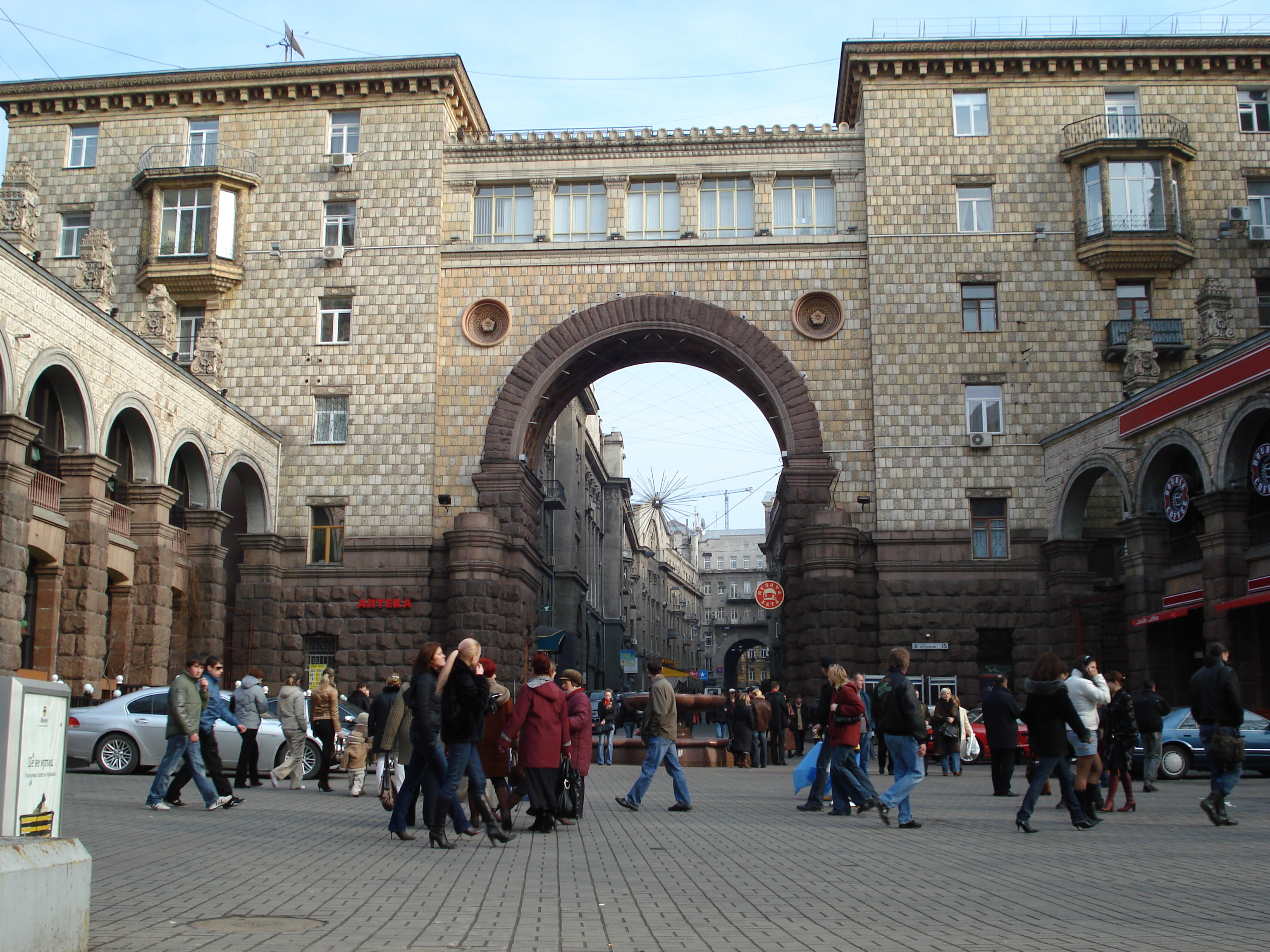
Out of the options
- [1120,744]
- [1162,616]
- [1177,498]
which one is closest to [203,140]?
[1177,498]

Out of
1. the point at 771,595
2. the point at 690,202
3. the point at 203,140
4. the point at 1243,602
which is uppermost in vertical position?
the point at 203,140

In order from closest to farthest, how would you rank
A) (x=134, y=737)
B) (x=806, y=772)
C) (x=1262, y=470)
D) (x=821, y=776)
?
(x=821, y=776)
(x=806, y=772)
(x=134, y=737)
(x=1262, y=470)

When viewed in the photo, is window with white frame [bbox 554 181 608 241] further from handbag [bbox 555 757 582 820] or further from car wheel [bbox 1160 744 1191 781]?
handbag [bbox 555 757 582 820]

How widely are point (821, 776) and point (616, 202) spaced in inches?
1022

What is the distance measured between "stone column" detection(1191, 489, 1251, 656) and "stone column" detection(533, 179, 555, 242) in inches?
815

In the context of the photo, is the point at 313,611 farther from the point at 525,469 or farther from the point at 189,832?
the point at 189,832

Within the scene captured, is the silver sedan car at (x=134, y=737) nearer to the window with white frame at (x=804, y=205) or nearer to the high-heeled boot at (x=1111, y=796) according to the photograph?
the high-heeled boot at (x=1111, y=796)

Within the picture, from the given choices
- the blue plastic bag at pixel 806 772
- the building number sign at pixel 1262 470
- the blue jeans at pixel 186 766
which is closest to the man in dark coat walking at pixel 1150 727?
the blue plastic bag at pixel 806 772

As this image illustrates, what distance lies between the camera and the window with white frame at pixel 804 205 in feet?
125

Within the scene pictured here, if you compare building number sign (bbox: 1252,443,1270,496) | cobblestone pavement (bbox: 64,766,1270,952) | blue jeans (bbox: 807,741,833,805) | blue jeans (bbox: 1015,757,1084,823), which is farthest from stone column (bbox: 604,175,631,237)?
blue jeans (bbox: 1015,757,1084,823)

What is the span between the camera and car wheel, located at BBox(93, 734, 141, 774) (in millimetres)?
20578

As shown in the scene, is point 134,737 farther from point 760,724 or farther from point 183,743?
point 760,724

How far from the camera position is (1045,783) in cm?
1379

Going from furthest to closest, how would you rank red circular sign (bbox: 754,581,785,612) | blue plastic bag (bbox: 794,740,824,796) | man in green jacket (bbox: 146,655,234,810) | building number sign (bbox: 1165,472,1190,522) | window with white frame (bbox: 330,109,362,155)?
window with white frame (bbox: 330,109,362,155) → red circular sign (bbox: 754,581,785,612) → building number sign (bbox: 1165,472,1190,522) → blue plastic bag (bbox: 794,740,824,796) → man in green jacket (bbox: 146,655,234,810)
